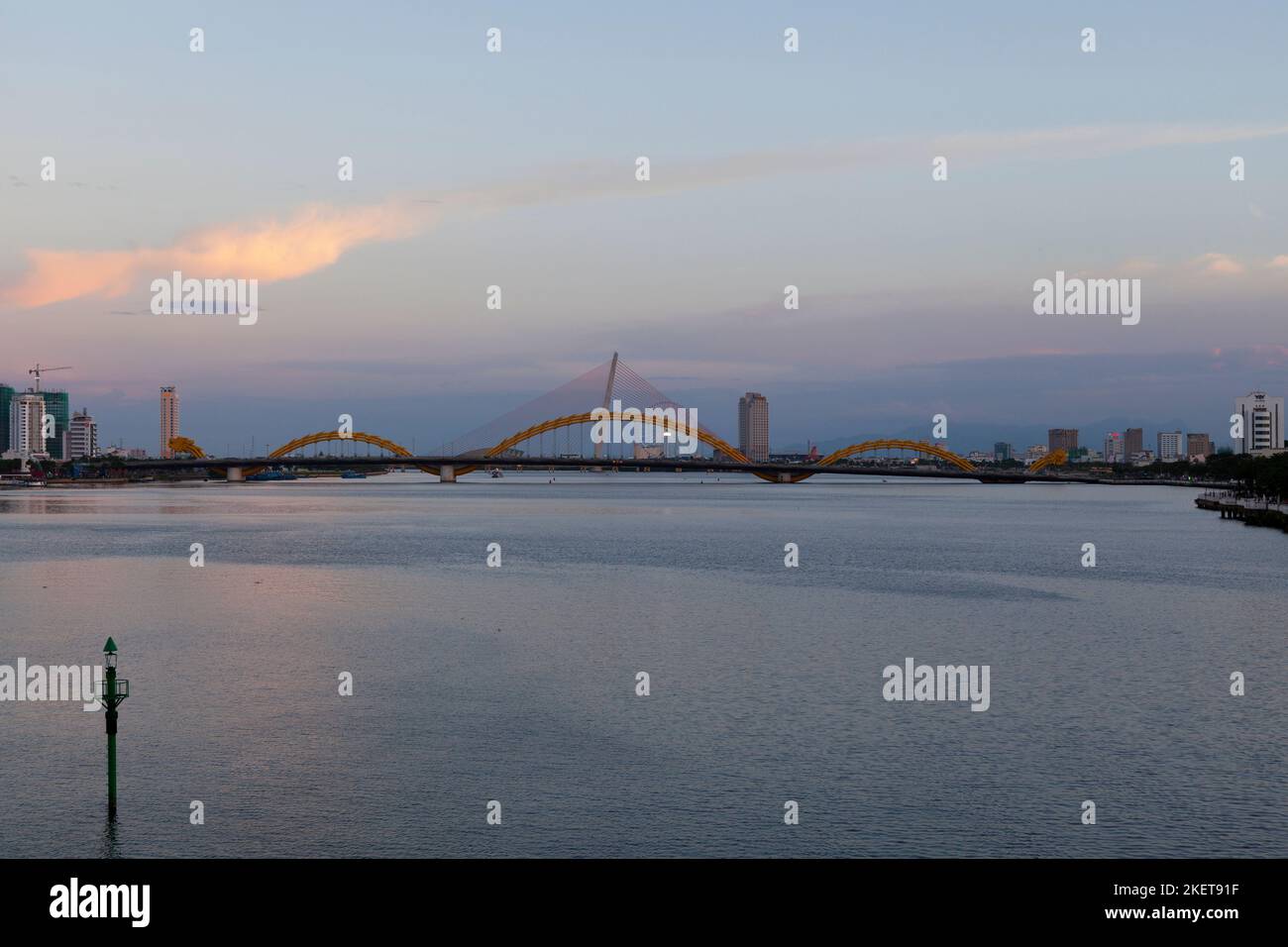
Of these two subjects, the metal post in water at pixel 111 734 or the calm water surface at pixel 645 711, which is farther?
the metal post in water at pixel 111 734

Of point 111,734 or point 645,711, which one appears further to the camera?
point 645,711

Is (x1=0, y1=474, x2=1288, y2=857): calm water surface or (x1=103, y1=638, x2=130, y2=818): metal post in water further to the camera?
(x1=103, y1=638, x2=130, y2=818): metal post in water

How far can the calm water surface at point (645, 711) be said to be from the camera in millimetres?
14188

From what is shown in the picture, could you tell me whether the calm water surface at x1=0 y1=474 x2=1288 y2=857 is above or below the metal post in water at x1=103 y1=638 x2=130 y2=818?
below

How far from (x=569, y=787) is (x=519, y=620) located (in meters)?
16.0

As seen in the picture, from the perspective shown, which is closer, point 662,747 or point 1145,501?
point 662,747

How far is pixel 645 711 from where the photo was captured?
20.2 metres

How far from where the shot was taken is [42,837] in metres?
13.6

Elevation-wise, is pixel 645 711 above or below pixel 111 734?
below

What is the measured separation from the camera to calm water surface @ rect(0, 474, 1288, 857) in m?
14.2

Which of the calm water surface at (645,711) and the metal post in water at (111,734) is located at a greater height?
the metal post in water at (111,734)
